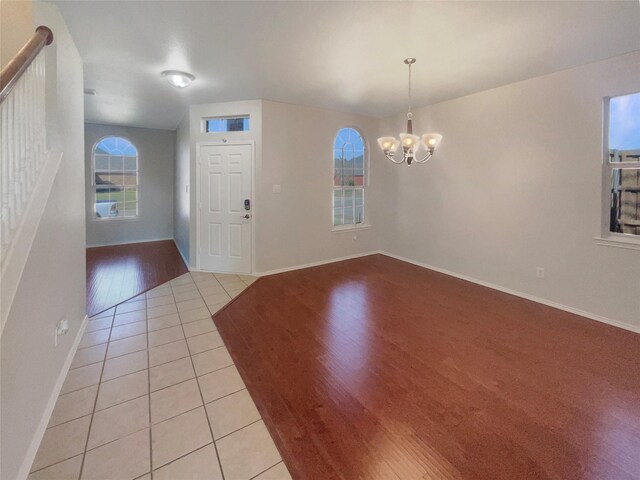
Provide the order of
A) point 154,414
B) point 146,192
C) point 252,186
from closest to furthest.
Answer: point 154,414 < point 252,186 < point 146,192

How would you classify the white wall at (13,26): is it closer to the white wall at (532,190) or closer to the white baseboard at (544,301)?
the white wall at (532,190)

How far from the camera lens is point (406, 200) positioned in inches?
201

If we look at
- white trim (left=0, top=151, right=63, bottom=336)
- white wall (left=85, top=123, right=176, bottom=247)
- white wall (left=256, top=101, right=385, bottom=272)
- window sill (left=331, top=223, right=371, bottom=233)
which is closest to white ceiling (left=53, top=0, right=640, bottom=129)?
white wall (left=256, top=101, right=385, bottom=272)

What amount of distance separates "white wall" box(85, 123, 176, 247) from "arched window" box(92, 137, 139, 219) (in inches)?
4.2

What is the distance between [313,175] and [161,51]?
258 centimetres

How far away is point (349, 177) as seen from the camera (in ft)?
17.5

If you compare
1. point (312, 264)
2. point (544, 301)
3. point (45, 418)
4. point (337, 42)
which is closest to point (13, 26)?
point (337, 42)

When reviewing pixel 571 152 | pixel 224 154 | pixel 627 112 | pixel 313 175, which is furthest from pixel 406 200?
pixel 224 154

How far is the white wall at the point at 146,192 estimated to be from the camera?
20.4ft

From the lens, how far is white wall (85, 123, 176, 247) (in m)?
6.23

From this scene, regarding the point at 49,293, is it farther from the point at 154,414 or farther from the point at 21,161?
the point at 154,414

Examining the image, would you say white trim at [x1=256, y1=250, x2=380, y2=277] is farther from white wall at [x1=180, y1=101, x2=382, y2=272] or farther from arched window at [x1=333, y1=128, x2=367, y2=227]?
arched window at [x1=333, y1=128, x2=367, y2=227]

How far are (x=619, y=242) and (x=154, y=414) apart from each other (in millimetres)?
4169

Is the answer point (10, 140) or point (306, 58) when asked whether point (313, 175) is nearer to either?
point (306, 58)
